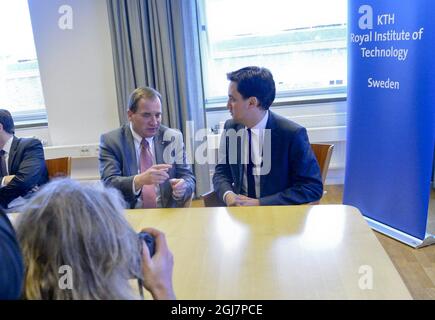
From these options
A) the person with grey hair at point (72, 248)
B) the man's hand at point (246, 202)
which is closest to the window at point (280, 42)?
the man's hand at point (246, 202)

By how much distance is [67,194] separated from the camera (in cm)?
82

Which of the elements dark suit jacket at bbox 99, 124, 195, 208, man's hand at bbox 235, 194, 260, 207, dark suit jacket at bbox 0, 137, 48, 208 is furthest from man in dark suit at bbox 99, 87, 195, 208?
dark suit jacket at bbox 0, 137, 48, 208

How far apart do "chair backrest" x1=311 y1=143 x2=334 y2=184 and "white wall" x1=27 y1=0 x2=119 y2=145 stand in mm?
2157

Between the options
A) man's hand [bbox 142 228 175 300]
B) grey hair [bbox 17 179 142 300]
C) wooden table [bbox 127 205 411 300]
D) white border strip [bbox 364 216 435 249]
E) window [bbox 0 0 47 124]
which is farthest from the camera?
window [bbox 0 0 47 124]

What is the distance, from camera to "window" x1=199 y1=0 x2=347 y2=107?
11.6 ft

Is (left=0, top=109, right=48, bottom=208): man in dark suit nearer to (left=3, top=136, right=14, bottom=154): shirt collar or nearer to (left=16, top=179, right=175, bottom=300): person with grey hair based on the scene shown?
(left=3, top=136, right=14, bottom=154): shirt collar

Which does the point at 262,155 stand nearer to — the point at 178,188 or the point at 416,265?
the point at 178,188

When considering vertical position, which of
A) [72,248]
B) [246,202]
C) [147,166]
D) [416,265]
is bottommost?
[416,265]

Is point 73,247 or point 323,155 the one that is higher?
point 73,247

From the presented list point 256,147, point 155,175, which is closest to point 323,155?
point 256,147

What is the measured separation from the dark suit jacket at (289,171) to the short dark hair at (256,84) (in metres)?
0.11

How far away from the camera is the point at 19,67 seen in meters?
3.77

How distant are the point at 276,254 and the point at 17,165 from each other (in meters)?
1.67
